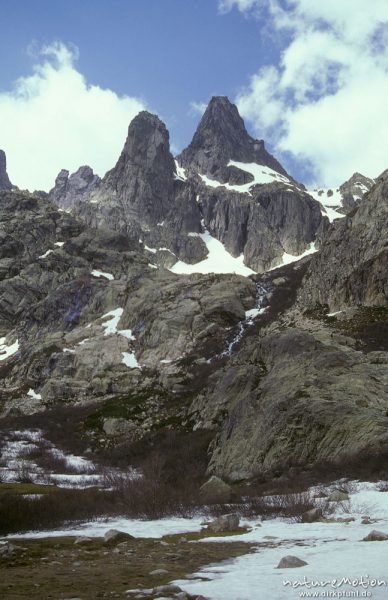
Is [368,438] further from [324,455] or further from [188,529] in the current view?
[188,529]

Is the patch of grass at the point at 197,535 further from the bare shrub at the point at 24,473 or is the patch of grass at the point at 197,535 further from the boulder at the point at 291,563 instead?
the bare shrub at the point at 24,473

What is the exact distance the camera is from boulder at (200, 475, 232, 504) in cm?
2337

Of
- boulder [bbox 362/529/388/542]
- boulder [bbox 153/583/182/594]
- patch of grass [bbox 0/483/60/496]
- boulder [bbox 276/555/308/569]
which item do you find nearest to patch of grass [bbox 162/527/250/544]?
boulder [bbox 362/529/388/542]

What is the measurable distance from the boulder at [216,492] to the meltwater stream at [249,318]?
54.2 meters

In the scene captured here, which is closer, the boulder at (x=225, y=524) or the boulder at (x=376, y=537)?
the boulder at (x=376, y=537)

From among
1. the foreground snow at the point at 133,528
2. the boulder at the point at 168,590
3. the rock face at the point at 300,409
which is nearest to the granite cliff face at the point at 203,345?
the rock face at the point at 300,409

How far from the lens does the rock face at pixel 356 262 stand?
6781 centimetres

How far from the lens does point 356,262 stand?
7550cm

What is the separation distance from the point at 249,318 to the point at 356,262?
1044 inches

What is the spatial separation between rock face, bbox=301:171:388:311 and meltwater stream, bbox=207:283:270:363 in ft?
38.4

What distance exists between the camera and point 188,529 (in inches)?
679

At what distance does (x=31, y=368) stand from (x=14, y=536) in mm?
85612

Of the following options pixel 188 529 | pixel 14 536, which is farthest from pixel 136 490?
pixel 188 529

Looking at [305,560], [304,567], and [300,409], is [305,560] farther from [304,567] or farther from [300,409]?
[300,409]
